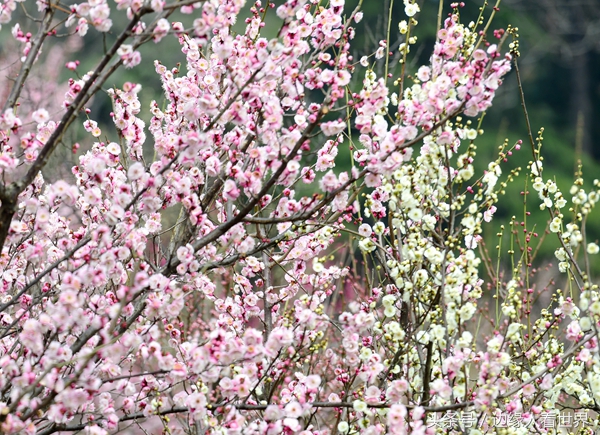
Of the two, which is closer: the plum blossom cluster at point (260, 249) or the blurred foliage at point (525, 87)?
the plum blossom cluster at point (260, 249)

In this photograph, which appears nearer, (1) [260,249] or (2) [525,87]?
(1) [260,249]

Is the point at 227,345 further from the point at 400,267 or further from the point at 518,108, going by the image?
the point at 518,108

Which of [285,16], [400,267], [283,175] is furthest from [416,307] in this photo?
[285,16]

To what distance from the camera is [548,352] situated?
316cm

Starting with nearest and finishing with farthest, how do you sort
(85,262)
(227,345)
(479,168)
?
(227,345)
(85,262)
(479,168)

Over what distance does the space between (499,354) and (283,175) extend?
1184 millimetres

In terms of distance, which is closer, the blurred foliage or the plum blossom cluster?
Result: the plum blossom cluster

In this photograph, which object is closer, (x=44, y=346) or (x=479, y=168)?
(x=44, y=346)

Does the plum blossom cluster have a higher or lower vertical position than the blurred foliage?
lower

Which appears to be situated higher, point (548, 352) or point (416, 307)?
point (416, 307)

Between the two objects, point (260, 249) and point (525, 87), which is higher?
point (525, 87)

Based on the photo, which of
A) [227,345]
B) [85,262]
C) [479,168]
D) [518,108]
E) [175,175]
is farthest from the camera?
[518,108]

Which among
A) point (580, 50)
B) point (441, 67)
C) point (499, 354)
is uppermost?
point (580, 50)

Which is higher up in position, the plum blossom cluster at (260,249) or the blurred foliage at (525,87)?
the blurred foliage at (525,87)
